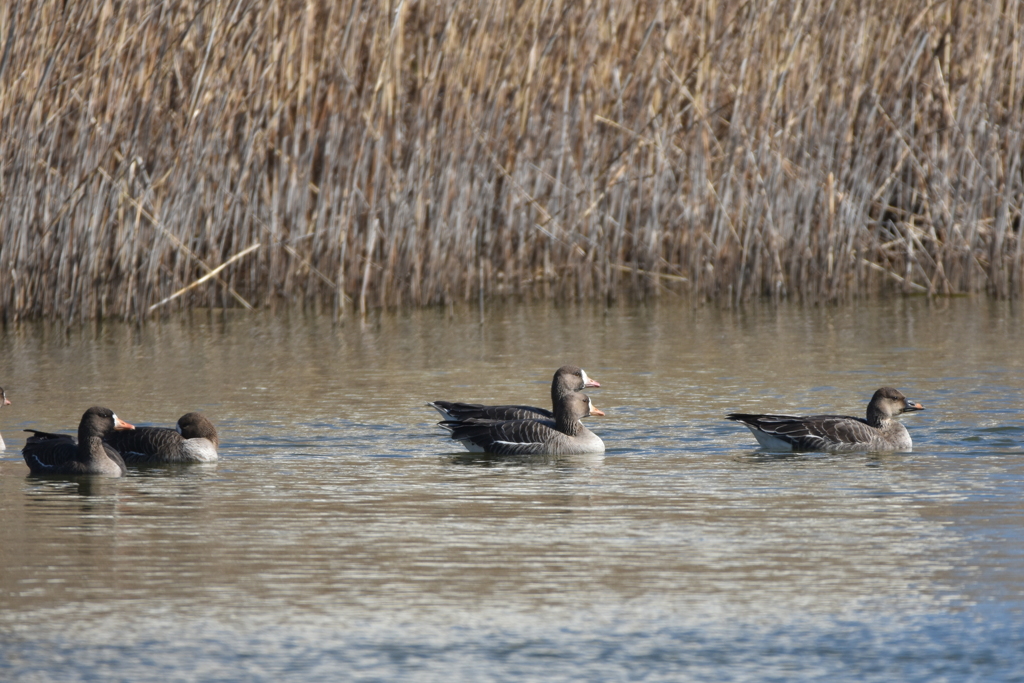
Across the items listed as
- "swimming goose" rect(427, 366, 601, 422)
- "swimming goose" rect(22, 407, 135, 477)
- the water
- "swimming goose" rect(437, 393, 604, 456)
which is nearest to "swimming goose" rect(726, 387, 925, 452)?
the water

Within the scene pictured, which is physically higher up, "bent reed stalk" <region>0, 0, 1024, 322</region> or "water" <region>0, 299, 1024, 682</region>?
"bent reed stalk" <region>0, 0, 1024, 322</region>

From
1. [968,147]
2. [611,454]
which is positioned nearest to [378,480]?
[611,454]

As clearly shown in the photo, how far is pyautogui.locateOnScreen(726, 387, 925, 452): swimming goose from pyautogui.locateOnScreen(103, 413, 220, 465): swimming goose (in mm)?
3181

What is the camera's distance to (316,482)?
870 cm

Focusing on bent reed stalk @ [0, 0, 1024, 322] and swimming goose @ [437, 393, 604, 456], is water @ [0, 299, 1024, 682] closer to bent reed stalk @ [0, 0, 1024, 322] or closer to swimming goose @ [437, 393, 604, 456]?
swimming goose @ [437, 393, 604, 456]

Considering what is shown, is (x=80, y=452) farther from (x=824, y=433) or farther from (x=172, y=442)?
(x=824, y=433)

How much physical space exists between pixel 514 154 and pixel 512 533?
409 inches

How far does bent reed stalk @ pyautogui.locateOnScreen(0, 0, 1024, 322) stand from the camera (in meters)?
15.0

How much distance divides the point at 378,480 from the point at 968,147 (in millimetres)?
10863

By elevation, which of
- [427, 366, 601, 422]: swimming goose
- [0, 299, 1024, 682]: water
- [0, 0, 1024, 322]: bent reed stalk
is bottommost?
[0, 299, 1024, 682]: water

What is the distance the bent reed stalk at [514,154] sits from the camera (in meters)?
15.0

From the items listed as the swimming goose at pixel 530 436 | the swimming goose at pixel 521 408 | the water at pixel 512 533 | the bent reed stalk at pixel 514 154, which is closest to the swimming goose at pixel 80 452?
the water at pixel 512 533

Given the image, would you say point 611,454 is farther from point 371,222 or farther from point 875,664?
point 371,222

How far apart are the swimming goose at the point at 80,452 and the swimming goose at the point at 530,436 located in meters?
2.12
